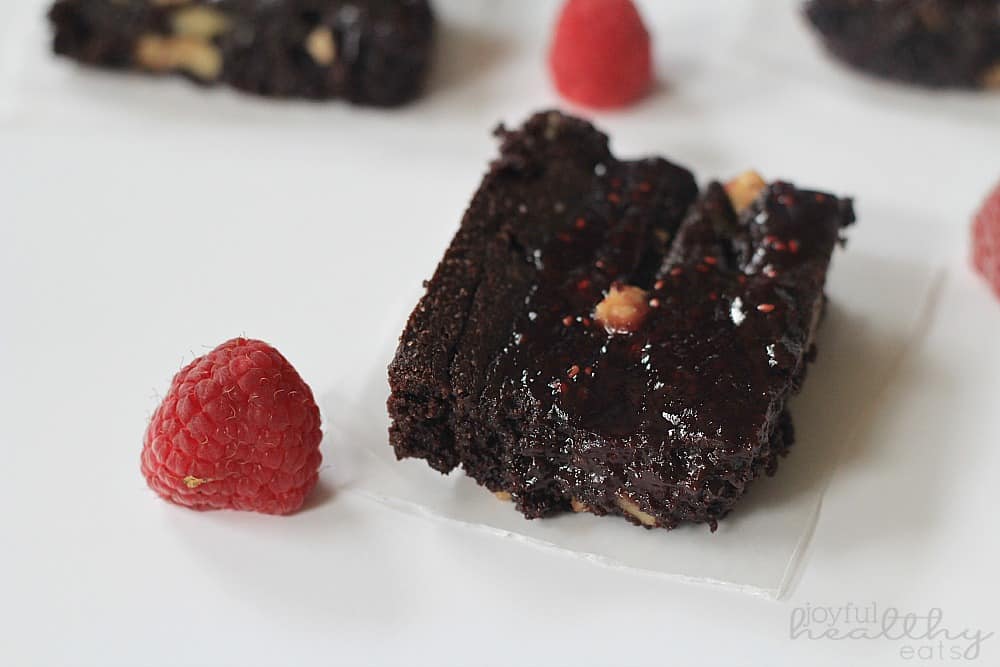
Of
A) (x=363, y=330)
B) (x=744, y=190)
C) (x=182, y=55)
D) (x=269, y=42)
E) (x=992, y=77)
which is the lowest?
(x=363, y=330)

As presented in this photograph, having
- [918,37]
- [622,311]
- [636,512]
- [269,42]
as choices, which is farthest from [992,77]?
[269,42]

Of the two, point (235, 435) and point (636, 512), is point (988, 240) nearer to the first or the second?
point (636, 512)

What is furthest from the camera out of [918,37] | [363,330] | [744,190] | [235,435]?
[918,37]

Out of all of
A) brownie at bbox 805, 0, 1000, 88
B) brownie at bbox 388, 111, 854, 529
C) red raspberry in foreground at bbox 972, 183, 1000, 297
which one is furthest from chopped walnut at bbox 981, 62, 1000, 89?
brownie at bbox 388, 111, 854, 529

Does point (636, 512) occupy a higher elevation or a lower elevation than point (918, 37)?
lower

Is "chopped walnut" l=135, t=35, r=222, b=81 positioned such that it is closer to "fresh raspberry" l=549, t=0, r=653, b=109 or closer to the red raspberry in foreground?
"fresh raspberry" l=549, t=0, r=653, b=109

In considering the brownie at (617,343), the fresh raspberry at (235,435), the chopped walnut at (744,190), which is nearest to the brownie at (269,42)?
the brownie at (617,343)
